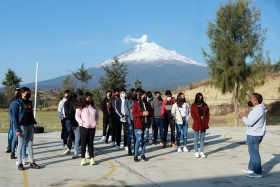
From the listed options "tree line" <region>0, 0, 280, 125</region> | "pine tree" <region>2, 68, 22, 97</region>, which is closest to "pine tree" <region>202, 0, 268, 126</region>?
"tree line" <region>0, 0, 280, 125</region>

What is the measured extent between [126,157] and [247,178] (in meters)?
3.41

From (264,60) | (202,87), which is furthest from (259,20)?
(202,87)

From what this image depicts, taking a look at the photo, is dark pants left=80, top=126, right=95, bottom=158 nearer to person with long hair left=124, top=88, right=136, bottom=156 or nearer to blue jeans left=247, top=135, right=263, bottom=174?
person with long hair left=124, top=88, right=136, bottom=156

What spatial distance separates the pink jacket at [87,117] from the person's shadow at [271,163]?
4.09 meters

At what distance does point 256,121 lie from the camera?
6.97m

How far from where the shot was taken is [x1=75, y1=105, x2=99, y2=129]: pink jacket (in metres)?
7.91

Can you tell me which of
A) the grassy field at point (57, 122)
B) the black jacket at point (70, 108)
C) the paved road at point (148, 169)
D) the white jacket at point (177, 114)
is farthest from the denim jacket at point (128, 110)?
the grassy field at point (57, 122)

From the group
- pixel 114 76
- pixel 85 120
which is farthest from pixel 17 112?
pixel 114 76

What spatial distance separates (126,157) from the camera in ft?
30.0

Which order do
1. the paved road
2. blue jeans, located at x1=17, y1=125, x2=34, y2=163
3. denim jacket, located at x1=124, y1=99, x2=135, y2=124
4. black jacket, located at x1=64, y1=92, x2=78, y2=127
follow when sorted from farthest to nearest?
1. denim jacket, located at x1=124, y1=99, x2=135, y2=124
2. black jacket, located at x1=64, y1=92, x2=78, y2=127
3. blue jeans, located at x1=17, y1=125, x2=34, y2=163
4. the paved road

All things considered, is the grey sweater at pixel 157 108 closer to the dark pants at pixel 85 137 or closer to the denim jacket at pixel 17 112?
the dark pants at pixel 85 137

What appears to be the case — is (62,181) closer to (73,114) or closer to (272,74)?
(73,114)

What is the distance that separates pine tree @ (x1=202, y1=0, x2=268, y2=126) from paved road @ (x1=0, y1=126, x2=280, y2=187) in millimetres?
11488

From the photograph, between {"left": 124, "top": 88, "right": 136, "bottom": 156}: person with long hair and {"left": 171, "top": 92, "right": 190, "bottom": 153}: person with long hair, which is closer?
{"left": 124, "top": 88, "right": 136, "bottom": 156}: person with long hair
